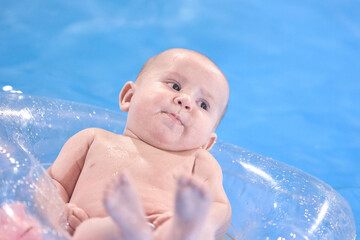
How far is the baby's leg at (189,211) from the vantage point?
0.89 m

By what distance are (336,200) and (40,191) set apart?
1171mm

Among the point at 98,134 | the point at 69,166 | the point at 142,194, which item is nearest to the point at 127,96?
the point at 98,134

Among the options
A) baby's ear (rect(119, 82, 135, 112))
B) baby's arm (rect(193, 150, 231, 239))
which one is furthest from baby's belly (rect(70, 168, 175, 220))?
baby's ear (rect(119, 82, 135, 112))

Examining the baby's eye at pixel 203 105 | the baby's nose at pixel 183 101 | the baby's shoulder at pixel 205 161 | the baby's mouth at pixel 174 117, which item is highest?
the baby's nose at pixel 183 101

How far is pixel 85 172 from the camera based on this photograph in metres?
1.47

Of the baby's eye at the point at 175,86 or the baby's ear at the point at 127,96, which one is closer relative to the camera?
the baby's eye at the point at 175,86

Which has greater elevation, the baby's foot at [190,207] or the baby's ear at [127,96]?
the baby's foot at [190,207]

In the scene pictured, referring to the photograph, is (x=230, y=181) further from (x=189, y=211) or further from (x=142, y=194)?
A: (x=189, y=211)

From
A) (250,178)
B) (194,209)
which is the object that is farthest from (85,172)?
(250,178)

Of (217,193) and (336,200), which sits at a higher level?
(217,193)

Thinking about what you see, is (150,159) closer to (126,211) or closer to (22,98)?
(126,211)

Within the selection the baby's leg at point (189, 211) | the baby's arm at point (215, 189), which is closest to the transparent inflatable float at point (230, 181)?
the baby's arm at point (215, 189)

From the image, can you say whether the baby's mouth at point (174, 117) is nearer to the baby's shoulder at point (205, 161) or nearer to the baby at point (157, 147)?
the baby at point (157, 147)

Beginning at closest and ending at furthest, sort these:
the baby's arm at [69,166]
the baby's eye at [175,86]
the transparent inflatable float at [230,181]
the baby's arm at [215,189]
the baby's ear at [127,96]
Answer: the transparent inflatable float at [230,181] → the baby's arm at [215,189] → the baby's arm at [69,166] → the baby's eye at [175,86] → the baby's ear at [127,96]
